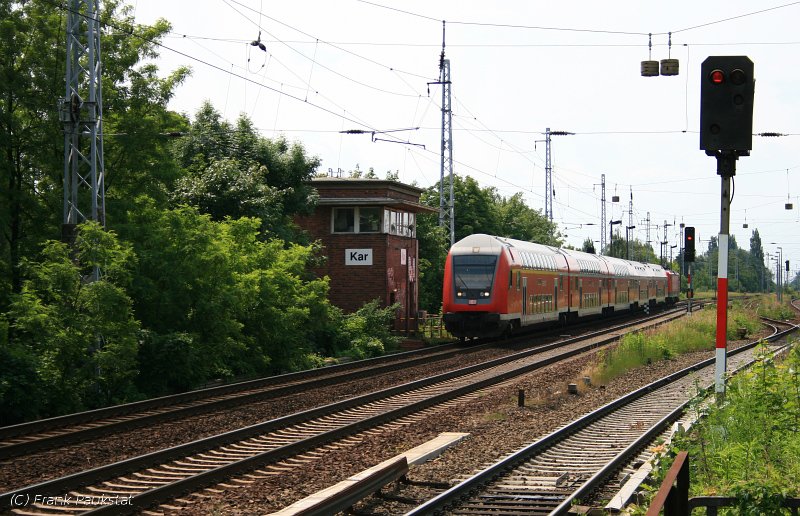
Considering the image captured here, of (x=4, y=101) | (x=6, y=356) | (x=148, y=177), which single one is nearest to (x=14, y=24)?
(x=4, y=101)

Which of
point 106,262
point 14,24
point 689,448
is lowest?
point 689,448

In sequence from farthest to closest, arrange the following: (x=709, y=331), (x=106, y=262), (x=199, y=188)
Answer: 1. (x=709, y=331)
2. (x=199, y=188)
3. (x=106, y=262)

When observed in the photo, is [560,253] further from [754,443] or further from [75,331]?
[754,443]

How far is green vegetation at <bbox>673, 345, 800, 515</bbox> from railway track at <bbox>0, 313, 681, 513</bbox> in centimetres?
483

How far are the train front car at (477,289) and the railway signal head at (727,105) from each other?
63.6 feet

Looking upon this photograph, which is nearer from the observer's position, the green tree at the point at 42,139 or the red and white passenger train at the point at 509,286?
the green tree at the point at 42,139

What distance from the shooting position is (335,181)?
→ 3656cm

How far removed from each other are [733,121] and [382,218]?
2548cm

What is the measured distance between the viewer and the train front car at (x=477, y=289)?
29.8m

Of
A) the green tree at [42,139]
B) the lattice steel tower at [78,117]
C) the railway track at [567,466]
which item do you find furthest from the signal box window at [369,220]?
the railway track at [567,466]

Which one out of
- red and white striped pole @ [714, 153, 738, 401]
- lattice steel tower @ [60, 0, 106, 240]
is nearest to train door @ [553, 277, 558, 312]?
lattice steel tower @ [60, 0, 106, 240]

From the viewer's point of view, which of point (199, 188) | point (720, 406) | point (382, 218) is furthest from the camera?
point (382, 218)

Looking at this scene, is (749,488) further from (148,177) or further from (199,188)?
(199,188)

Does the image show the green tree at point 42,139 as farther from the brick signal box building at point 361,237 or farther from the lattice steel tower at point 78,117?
the brick signal box building at point 361,237
